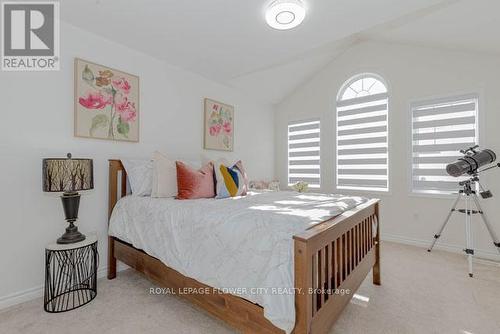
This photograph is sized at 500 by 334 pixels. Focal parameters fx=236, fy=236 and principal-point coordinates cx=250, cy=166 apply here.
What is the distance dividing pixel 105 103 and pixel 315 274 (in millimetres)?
2474

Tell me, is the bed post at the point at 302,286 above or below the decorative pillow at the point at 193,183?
below

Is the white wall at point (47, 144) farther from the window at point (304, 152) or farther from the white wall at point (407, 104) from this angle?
the white wall at point (407, 104)

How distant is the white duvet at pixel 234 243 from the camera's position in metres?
1.13

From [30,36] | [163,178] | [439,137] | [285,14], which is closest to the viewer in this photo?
[30,36]

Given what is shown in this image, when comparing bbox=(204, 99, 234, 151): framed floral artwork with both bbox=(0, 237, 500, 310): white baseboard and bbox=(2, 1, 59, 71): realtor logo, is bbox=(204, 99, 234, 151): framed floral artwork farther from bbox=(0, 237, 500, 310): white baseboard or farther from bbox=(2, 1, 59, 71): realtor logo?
bbox=(0, 237, 500, 310): white baseboard

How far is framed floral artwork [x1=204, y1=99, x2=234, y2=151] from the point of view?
345 cm

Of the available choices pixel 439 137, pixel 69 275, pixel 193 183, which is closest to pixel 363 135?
pixel 439 137

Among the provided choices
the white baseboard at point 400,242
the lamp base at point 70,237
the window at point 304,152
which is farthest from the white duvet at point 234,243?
the window at point 304,152

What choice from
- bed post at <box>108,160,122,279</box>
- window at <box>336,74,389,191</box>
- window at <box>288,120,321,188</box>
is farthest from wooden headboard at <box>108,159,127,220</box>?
window at <box>336,74,389,191</box>

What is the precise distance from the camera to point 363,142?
387 cm

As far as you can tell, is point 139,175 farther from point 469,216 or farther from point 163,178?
point 469,216

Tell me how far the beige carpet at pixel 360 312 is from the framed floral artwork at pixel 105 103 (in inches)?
58.1

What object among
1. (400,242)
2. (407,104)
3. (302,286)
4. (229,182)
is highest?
(407,104)

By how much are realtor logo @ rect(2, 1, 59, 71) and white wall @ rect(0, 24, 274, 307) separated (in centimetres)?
7
